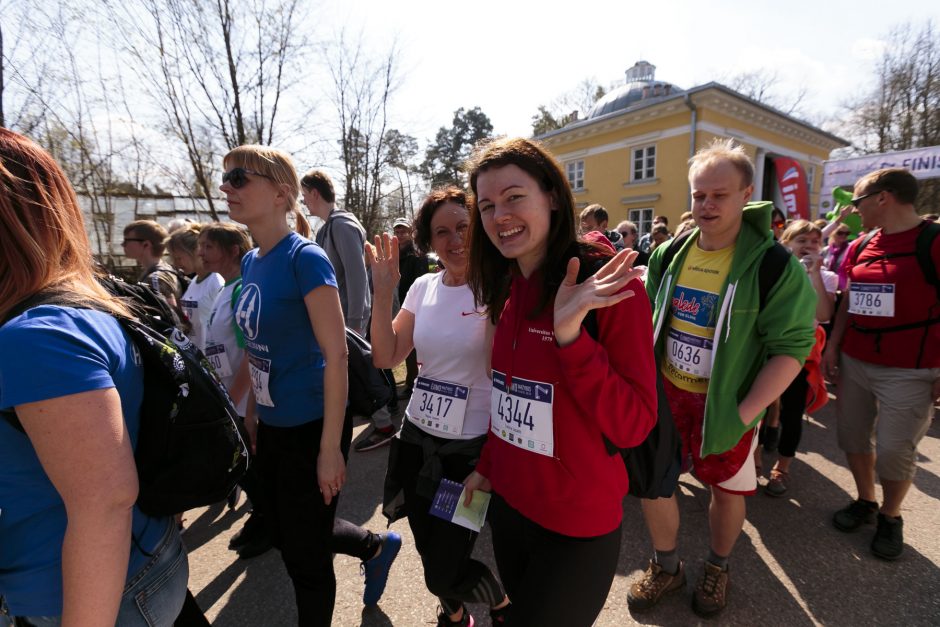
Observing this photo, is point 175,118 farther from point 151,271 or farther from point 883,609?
point 883,609

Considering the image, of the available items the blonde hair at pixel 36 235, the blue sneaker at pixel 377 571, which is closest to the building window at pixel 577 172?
the blue sneaker at pixel 377 571

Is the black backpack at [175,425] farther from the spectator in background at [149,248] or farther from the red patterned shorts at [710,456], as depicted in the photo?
the spectator in background at [149,248]

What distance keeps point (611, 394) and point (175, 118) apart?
10.2 m

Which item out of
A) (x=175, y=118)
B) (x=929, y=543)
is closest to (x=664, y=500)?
(x=929, y=543)

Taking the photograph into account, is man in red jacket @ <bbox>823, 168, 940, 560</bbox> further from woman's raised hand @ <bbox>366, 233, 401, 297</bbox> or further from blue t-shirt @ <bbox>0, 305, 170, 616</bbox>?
blue t-shirt @ <bbox>0, 305, 170, 616</bbox>

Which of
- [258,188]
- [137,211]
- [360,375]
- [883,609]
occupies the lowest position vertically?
[883,609]

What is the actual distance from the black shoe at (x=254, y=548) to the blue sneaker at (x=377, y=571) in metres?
0.89

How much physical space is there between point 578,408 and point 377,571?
1699 millimetres

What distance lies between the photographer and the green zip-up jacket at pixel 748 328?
195 cm

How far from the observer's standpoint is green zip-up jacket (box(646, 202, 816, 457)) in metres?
1.95

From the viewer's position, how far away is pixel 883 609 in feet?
7.09

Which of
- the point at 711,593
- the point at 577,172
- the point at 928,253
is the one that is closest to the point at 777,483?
the point at 711,593

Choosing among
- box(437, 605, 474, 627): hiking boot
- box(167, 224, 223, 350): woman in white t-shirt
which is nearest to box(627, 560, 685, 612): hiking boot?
box(437, 605, 474, 627): hiking boot

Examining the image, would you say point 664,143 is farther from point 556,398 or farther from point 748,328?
point 556,398
